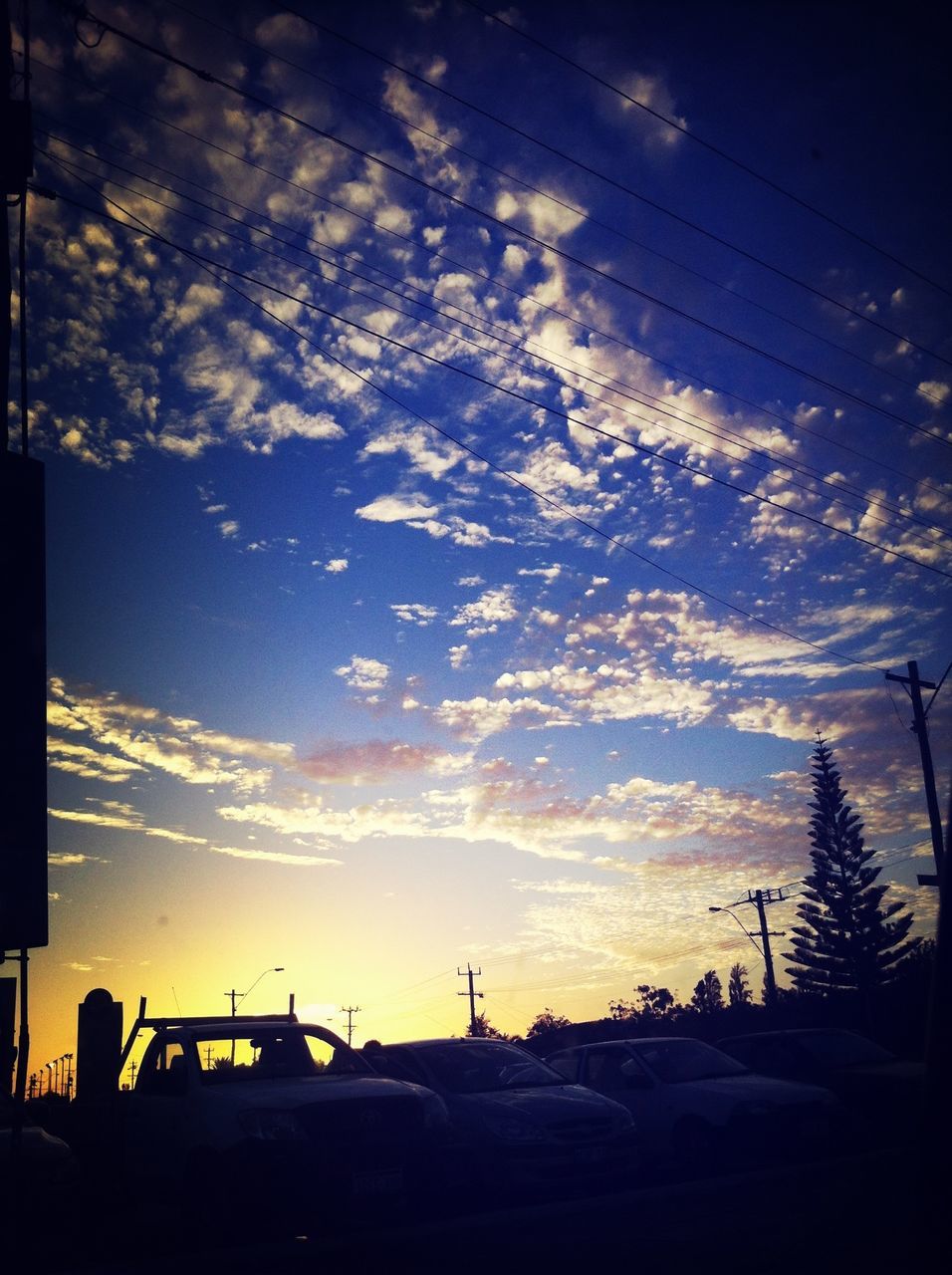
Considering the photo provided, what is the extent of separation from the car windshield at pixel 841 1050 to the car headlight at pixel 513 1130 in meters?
6.53

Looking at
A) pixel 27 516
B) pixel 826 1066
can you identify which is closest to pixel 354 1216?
pixel 27 516

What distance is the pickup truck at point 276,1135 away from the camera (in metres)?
6.79

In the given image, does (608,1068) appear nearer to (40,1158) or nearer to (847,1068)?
(847,1068)

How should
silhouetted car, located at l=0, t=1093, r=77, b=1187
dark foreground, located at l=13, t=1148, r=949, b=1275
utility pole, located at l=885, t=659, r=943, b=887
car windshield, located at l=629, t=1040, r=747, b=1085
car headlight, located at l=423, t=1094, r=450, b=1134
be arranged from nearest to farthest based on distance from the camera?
dark foreground, located at l=13, t=1148, r=949, b=1275
car headlight, located at l=423, t=1094, r=450, b=1134
silhouetted car, located at l=0, t=1093, r=77, b=1187
car windshield, located at l=629, t=1040, r=747, b=1085
utility pole, located at l=885, t=659, r=943, b=887

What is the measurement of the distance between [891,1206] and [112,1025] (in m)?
12.2

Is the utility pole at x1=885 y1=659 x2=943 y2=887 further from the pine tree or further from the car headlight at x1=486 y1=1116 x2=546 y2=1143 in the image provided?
the pine tree

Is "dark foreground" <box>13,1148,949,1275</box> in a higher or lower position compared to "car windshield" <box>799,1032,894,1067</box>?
higher

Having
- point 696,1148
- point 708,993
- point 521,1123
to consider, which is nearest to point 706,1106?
point 696,1148

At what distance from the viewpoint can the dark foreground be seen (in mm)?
5477

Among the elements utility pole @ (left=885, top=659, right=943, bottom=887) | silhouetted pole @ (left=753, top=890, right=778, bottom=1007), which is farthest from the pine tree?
utility pole @ (left=885, top=659, right=943, bottom=887)

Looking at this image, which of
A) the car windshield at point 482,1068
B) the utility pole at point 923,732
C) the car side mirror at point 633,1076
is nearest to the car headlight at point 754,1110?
the car side mirror at point 633,1076

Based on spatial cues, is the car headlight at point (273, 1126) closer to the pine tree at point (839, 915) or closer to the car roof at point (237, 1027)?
the car roof at point (237, 1027)

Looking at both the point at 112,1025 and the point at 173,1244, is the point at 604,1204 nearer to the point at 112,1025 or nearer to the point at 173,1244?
the point at 173,1244

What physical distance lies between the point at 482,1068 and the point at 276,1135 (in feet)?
12.1
